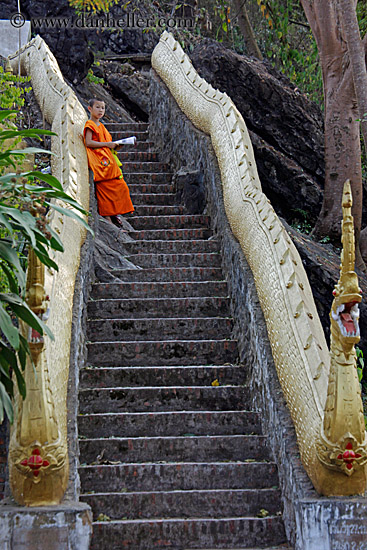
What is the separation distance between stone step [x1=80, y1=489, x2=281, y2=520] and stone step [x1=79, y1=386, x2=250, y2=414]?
2.75ft

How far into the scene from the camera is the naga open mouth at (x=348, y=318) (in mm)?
3543

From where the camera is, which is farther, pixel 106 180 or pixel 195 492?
pixel 106 180

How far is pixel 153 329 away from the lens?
5.70 meters

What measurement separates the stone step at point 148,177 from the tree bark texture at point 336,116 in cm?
205

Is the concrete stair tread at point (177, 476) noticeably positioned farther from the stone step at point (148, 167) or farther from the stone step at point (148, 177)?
the stone step at point (148, 167)

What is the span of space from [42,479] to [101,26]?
12.7m

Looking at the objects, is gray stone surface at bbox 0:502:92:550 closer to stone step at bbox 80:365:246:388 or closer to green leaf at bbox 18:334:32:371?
green leaf at bbox 18:334:32:371

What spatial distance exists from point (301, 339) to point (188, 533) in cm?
126

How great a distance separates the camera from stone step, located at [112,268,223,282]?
6367mm

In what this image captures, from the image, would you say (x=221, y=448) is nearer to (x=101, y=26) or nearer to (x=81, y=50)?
(x=81, y=50)

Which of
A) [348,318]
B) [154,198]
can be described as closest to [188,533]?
[348,318]

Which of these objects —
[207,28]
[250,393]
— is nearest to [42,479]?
[250,393]

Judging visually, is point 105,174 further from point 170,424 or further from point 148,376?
point 170,424

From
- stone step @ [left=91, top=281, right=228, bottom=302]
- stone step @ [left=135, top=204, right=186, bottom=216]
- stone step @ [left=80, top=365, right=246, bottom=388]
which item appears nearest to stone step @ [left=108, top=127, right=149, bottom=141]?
stone step @ [left=135, top=204, right=186, bottom=216]
